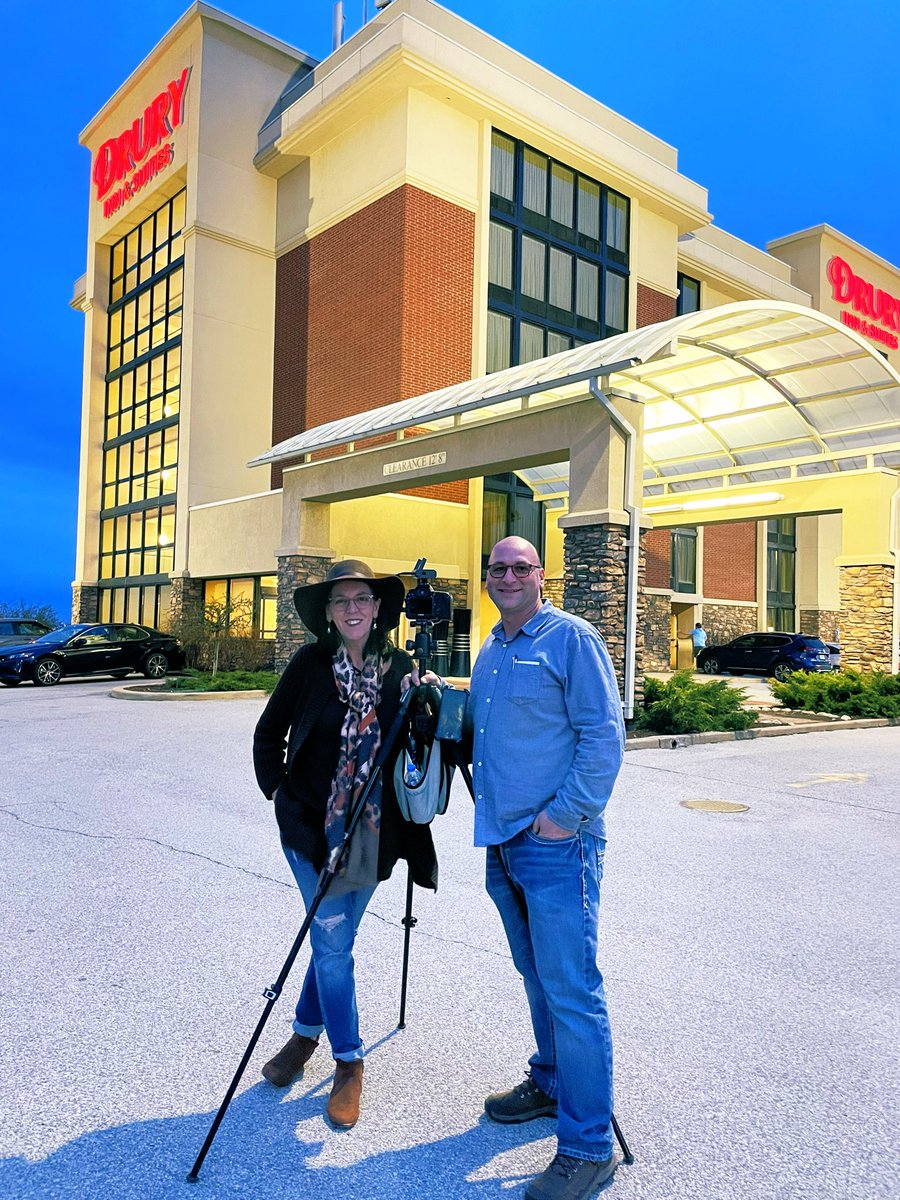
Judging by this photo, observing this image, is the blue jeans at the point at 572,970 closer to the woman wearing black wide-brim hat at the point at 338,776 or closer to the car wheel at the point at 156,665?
the woman wearing black wide-brim hat at the point at 338,776

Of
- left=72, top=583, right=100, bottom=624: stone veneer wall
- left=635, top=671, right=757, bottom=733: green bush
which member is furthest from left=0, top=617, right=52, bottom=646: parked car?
left=635, top=671, right=757, bottom=733: green bush

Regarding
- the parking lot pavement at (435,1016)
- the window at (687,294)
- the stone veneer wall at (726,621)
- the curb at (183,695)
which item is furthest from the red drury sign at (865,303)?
the parking lot pavement at (435,1016)

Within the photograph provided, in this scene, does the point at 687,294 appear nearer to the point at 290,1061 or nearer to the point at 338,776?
the point at 338,776

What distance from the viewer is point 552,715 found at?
9.42 feet

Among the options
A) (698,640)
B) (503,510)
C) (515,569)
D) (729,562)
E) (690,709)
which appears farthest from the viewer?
(729,562)

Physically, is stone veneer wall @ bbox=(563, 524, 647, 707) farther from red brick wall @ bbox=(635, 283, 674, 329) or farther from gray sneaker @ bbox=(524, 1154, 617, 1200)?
red brick wall @ bbox=(635, 283, 674, 329)

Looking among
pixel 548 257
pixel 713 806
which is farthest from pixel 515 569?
pixel 548 257

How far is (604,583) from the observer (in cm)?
1506

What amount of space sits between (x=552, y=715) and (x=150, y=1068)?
2.02m

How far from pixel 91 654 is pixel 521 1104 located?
21648mm

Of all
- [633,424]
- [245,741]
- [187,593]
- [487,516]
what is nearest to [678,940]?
[245,741]

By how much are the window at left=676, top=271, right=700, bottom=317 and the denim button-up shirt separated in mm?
37449

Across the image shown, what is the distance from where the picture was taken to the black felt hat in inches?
126

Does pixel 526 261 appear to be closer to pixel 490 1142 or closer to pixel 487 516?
pixel 487 516
